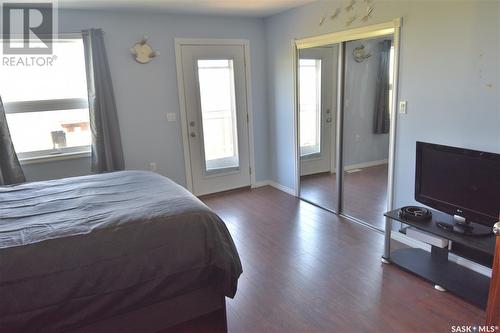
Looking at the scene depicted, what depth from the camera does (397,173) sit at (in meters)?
3.02

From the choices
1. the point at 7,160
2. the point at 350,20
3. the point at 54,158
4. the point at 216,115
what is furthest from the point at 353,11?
the point at 7,160

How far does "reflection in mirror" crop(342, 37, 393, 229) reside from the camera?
3.13 meters

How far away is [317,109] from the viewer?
4035 mm

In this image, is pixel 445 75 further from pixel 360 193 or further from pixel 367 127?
pixel 360 193

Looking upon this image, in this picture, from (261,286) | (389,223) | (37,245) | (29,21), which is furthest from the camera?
(29,21)

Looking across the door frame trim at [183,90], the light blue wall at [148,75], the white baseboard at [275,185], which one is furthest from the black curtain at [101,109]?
the white baseboard at [275,185]

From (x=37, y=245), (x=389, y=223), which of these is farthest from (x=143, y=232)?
(x=389, y=223)

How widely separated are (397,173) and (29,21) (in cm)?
380

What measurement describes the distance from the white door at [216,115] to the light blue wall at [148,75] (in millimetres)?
173

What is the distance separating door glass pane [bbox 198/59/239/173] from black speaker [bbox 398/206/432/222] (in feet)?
8.45

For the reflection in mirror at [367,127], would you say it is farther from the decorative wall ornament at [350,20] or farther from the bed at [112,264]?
the bed at [112,264]

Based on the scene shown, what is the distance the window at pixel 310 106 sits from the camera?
3.96m

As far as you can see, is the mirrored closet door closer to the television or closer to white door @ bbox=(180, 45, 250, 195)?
the television

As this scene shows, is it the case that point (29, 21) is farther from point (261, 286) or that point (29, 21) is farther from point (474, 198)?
point (474, 198)
